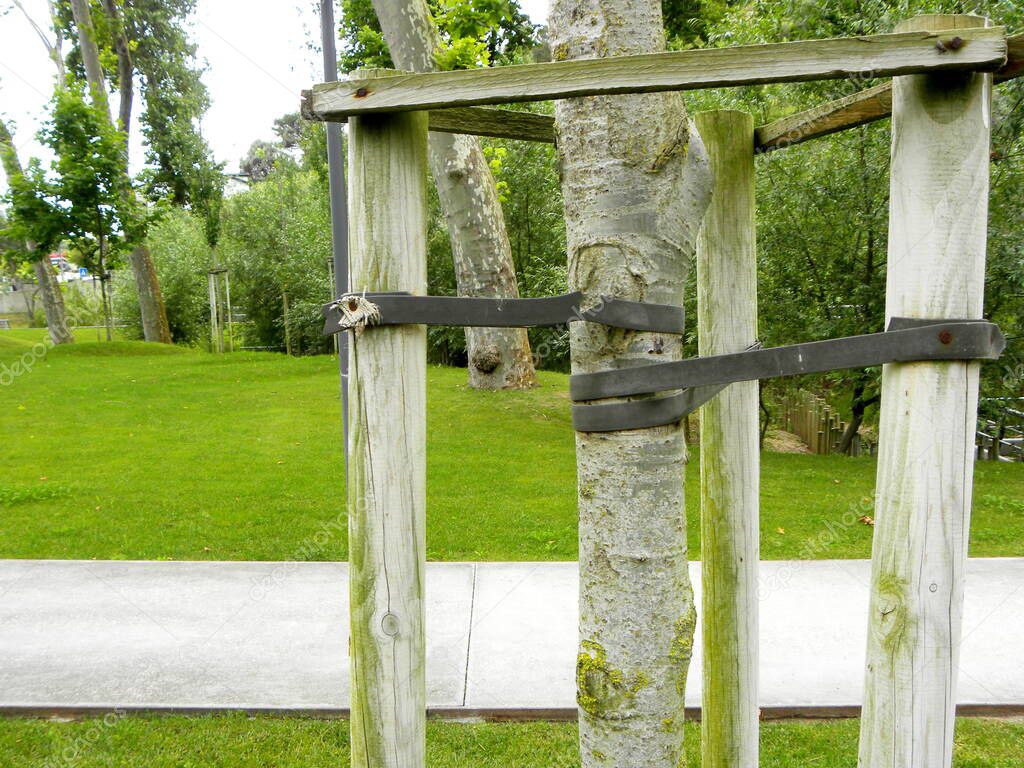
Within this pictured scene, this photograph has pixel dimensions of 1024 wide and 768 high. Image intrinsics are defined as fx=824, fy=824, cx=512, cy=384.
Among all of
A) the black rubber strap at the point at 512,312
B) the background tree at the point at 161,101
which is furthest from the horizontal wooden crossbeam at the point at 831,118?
the background tree at the point at 161,101

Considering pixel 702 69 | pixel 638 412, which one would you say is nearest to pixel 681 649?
pixel 638 412

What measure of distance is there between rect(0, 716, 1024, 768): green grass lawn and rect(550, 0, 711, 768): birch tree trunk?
5.00 ft

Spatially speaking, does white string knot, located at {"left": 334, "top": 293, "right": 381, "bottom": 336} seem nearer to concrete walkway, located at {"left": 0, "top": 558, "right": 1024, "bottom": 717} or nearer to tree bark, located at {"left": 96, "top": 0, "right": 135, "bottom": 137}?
concrete walkway, located at {"left": 0, "top": 558, "right": 1024, "bottom": 717}

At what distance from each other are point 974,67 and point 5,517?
7.27m

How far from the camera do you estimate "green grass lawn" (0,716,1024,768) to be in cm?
322

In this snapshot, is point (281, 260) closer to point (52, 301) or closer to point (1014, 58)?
point (52, 301)

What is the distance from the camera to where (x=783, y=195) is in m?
8.55

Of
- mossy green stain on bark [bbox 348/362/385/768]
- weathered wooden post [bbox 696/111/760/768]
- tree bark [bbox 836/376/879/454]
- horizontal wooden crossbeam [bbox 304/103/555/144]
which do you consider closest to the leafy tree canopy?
horizontal wooden crossbeam [bbox 304/103/555/144]

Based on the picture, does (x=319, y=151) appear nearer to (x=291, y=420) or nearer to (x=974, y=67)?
(x=291, y=420)

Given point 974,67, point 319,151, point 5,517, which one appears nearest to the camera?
point 974,67

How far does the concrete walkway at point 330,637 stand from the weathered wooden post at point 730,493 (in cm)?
126

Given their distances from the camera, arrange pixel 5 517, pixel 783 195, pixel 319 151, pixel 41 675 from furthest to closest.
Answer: pixel 319 151
pixel 783 195
pixel 5 517
pixel 41 675

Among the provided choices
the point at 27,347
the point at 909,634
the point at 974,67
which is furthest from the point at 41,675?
the point at 27,347

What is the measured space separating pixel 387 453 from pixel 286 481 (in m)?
6.30
